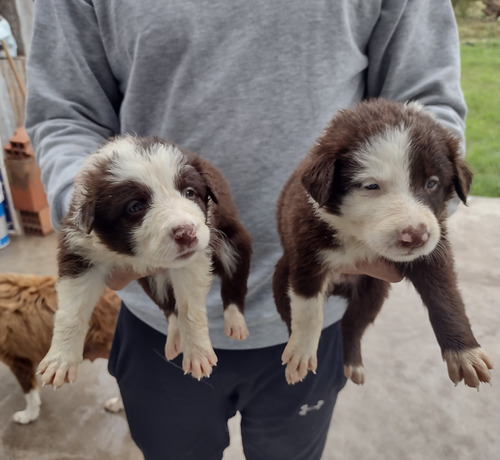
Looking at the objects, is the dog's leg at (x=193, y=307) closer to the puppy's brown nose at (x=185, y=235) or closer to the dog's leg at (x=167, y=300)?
the dog's leg at (x=167, y=300)

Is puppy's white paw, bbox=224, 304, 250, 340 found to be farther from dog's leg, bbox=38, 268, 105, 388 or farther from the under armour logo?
the under armour logo

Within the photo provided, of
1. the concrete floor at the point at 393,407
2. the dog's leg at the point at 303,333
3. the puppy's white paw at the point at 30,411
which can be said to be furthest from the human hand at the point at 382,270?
the puppy's white paw at the point at 30,411

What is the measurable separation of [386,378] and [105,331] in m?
1.81

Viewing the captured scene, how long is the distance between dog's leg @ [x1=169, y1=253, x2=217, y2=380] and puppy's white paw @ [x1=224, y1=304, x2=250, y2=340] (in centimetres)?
6

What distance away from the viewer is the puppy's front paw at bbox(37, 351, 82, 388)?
103 centimetres

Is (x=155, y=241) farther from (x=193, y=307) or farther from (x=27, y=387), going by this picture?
(x=27, y=387)

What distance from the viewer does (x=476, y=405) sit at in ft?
9.91

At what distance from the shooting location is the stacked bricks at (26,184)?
15.1 feet

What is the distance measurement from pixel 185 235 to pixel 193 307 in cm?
28

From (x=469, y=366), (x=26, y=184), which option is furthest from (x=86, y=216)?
(x=26, y=184)

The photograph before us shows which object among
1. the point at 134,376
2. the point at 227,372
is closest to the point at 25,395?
the point at 134,376

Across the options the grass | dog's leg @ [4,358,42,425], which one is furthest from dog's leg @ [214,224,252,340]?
the grass

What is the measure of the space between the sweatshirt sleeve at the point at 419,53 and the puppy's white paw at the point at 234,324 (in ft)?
2.24

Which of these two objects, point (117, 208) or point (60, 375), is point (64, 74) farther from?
point (60, 375)
